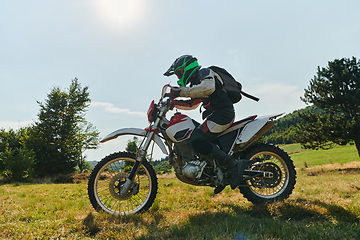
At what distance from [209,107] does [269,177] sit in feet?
5.90

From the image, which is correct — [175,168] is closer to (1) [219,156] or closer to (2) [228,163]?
(1) [219,156]

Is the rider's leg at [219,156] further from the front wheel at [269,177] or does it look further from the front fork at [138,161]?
the front fork at [138,161]

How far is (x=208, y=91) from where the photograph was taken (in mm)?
3543

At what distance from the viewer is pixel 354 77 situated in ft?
68.6

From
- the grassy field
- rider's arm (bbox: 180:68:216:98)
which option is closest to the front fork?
the grassy field

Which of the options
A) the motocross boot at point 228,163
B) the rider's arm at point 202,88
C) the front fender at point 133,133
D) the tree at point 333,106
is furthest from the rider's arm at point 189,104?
the tree at point 333,106

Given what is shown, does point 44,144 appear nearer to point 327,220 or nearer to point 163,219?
point 163,219

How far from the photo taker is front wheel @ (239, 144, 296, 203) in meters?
3.89

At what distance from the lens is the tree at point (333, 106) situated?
19625 mm

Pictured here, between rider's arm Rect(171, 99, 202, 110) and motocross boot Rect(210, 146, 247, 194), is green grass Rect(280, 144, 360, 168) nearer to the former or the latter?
rider's arm Rect(171, 99, 202, 110)

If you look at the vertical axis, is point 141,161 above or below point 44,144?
below

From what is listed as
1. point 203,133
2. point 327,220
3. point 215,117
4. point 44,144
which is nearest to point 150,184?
point 203,133

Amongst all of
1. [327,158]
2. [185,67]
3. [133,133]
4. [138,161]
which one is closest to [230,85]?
[185,67]

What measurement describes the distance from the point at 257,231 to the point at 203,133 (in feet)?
5.60
